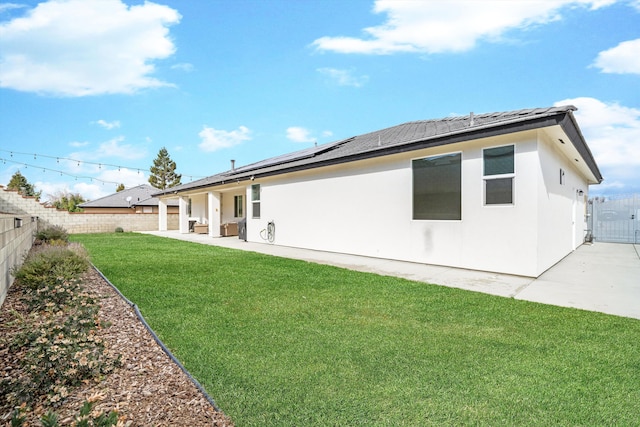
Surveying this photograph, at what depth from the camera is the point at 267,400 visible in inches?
91.5

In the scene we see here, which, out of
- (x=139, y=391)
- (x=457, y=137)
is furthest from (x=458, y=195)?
(x=139, y=391)

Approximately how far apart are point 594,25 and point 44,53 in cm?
1829

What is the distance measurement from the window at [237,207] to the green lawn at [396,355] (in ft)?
44.8

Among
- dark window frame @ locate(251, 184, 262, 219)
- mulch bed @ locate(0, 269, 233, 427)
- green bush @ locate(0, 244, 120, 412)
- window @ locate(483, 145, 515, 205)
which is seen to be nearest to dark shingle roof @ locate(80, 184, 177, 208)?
dark window frame @ locate(251, 184, 262, 219)

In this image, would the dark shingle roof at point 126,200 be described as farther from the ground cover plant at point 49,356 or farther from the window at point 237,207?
the ground cover plant at point 49,356

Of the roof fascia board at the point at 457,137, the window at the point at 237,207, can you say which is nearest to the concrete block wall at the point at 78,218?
the window at the point at 237,207

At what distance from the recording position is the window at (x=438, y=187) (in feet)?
25.3

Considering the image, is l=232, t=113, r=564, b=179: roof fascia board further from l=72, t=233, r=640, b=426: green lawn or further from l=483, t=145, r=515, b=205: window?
l=72, t=233, r=640, b=426: green lawn

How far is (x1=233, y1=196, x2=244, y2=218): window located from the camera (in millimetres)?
19297

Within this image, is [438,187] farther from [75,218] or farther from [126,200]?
[126,200]

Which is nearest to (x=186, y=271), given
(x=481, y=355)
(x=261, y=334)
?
(x=261, y=334)

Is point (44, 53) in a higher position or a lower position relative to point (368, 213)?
higher

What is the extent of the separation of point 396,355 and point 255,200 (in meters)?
12.0

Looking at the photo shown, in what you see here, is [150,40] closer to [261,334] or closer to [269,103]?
[269,103]
